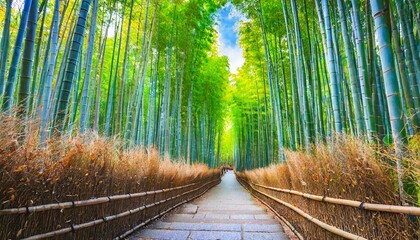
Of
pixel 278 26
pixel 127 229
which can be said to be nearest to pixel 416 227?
pixel 127 229

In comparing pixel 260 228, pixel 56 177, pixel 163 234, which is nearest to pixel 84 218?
pixel 56 177

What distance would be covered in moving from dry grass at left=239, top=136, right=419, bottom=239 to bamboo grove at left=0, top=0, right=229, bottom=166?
6.90 ft

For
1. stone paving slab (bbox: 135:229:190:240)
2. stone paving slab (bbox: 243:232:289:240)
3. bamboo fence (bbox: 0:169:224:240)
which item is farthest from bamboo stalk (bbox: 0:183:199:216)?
stone paving slab (bbox: 243:232:289:240)

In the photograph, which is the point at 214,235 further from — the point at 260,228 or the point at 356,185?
the point at 356,185

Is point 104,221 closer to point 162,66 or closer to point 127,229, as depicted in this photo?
point 127,229

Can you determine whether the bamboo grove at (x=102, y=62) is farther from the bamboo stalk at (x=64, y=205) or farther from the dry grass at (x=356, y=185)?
the dry grass at (x=356, y=185)

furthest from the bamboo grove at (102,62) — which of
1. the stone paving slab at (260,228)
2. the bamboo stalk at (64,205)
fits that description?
the stone paving slab at (260,228)

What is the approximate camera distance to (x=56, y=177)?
1.57m

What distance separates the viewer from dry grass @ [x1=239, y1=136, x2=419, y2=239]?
4.44 ft

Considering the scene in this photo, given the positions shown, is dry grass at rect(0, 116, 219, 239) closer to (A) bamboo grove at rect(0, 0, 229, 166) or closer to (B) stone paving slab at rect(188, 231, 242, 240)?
(A) bamboo grove at rect(0, 0, 229, 166)

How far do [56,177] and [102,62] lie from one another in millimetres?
4865

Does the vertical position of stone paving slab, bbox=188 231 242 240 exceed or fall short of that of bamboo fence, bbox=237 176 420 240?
it falls short

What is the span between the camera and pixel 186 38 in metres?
7.92

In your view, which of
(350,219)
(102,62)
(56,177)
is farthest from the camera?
(102,62)
